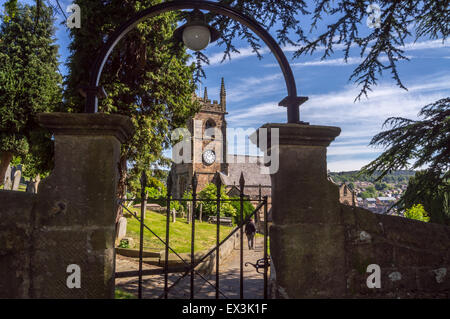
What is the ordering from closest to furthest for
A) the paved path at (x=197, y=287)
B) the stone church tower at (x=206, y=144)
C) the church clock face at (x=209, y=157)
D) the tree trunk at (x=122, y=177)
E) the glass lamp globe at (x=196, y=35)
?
the glass lamp globe at (x=196, y=35), the paved path at (x=197, y=287), the tree trunk at (x=122, y=177), the stone church tower at (x=206, y=144), the church clock face at (x=209, y=157)

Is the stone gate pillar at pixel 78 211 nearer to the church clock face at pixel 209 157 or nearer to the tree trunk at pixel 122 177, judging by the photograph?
the tree trunk at pixel 122 177

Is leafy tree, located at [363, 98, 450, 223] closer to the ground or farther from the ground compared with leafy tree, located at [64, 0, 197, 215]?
closer to the ground

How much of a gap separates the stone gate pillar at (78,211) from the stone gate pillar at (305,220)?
151cm

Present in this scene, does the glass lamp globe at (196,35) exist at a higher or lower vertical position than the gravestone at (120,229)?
higher

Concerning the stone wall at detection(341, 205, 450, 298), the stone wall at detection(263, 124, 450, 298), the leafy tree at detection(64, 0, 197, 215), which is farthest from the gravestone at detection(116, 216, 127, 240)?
the stone wall at detection(341, 205, 450, 298)

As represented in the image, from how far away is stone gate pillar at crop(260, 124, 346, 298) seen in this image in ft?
8.18

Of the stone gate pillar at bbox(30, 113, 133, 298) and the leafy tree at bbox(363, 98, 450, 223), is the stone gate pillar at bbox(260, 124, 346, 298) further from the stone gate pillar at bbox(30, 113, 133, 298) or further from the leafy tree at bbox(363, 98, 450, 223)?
the leafy tree at bbox(363, 98, 450, 223)

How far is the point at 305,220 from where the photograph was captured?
8.41 feet

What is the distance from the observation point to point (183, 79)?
33.7ft

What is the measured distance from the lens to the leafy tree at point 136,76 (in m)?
8.72

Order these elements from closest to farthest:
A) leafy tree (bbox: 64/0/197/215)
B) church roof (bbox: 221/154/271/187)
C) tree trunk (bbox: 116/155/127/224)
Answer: leafy tree (bbox: 64/0/197/215) < tree trunk (bbox: 116/155/127/224) < church roof (bbox: 221/154/271/187)

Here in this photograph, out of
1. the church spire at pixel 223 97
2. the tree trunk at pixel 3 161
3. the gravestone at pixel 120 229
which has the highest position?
the church spire at pixel 223 97

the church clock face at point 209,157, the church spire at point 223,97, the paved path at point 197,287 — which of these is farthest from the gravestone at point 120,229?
the church spire at point 223,97
